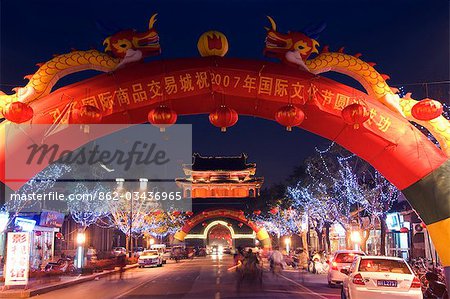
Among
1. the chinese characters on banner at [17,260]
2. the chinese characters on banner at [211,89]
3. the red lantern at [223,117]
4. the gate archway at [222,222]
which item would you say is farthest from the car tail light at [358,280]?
the gate archway at [222,222]

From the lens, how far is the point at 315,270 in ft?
109

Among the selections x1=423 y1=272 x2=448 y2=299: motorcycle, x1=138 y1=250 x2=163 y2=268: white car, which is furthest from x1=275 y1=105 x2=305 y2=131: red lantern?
x1=138 y1=250 x2=163 y2=268: white car

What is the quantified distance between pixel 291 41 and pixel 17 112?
6.88 metres

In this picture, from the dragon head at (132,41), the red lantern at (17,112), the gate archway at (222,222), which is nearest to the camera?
the red lantern at (17,112)

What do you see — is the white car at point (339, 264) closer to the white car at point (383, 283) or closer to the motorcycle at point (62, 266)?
the white car at point (383, 283)

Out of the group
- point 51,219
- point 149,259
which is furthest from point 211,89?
point 51,219

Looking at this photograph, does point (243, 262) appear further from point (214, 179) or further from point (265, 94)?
point (214, 179)

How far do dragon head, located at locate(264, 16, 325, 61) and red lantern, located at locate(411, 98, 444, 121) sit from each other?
3082 mm

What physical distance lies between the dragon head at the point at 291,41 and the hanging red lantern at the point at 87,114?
4643 mm

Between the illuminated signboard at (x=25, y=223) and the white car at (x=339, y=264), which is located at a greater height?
the illuminated signboard at (x=25, y=223)

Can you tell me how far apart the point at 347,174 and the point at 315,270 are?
681cm

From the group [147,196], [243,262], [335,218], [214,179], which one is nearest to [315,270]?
[335,218]

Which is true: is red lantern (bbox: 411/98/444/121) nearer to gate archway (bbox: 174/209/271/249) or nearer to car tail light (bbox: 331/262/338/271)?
car tail light (bbox: 331/262/338/271)

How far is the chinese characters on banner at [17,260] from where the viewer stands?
19.3 metres
